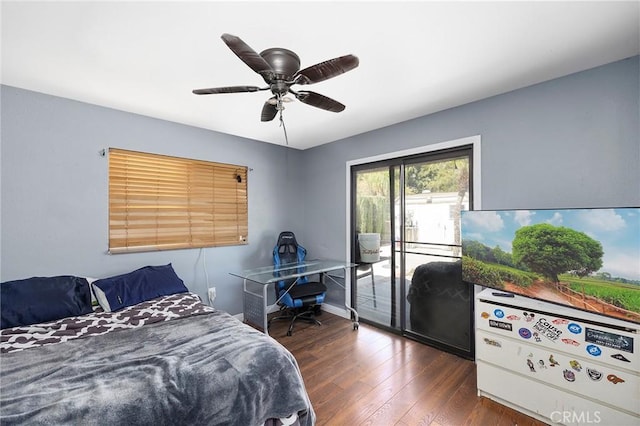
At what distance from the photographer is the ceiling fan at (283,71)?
1.37 m

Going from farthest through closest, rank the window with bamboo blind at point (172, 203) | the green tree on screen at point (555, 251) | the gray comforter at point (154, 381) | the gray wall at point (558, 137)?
the window with bamboo blind at point (172, 203) → the gray wall at point (558, 137) → the green tree on screen at point (555, 251) → the gray comforter at point (154, 381)

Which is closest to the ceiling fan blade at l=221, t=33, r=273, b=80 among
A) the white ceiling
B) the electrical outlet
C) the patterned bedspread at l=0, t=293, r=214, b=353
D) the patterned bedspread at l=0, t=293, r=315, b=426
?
the white ceiling

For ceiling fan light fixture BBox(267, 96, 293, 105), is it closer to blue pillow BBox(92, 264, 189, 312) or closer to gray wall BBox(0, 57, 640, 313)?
gray wall BBox(0, 57, 640, 313)

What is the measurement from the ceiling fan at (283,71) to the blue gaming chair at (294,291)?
225 cm

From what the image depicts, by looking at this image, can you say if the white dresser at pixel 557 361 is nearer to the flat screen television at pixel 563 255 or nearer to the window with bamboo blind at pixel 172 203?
the flat screen television at pixel 563 255

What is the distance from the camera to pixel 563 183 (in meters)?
2.13

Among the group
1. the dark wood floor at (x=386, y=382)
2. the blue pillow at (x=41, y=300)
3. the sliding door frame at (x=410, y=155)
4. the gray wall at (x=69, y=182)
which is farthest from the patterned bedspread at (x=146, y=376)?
the sliding door frame at (x=410, y=155)

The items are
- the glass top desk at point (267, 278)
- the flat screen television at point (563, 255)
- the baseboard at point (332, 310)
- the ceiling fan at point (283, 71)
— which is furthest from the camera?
the baseboard at point (332, 310)

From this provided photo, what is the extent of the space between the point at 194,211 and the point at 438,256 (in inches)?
113

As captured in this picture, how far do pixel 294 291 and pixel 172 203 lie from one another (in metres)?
1.77

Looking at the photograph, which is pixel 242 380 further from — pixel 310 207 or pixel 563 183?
pixel 310 207

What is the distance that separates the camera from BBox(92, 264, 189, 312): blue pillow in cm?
235

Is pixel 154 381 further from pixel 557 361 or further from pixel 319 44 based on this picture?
pixel 557 361

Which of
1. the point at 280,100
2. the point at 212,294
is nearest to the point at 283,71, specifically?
the point at 280,100
